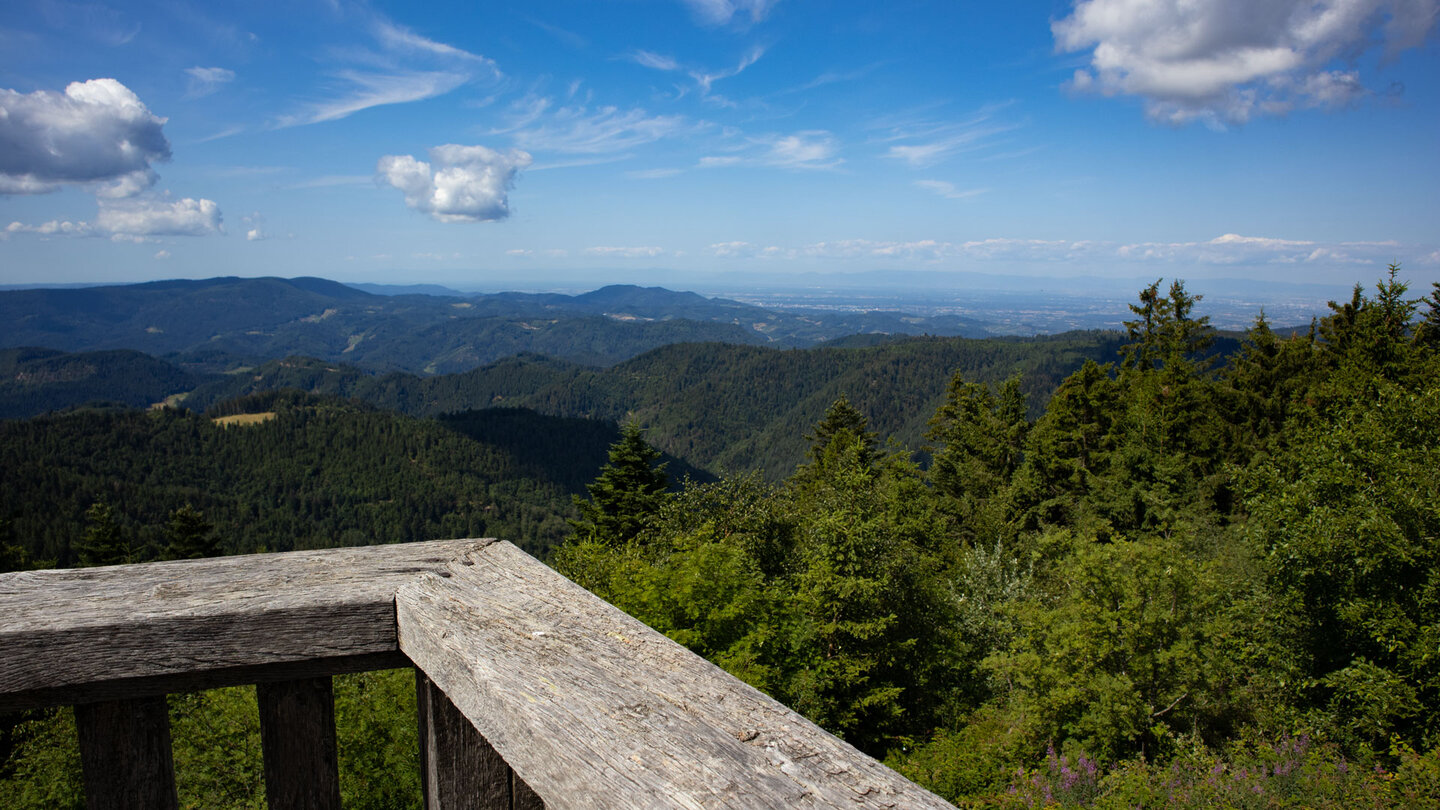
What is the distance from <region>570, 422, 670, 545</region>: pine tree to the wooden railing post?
30.2 meters

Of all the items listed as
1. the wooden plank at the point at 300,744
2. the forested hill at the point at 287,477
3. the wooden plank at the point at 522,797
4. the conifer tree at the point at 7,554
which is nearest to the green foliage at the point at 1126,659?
the wooden plank at the point at 522,797

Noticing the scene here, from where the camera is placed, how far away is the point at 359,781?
12461mm

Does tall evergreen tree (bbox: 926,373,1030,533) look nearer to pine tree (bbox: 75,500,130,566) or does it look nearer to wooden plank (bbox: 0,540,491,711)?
wooden plank (bbox: 0,540,491,711)

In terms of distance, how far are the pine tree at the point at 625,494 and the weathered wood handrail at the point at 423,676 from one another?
30.1 m

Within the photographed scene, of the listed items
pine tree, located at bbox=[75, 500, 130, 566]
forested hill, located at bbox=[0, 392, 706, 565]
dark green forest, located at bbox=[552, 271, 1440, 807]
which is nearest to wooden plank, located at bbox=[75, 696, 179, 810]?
dark green forest, located at bbox=[552, 271, 1440, 807]

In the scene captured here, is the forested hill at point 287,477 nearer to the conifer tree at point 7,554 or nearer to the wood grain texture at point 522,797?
the conifer tree at point 7,554

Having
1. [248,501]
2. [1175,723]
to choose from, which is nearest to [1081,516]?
[1175,723]

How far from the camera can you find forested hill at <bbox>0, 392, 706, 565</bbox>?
13962cm

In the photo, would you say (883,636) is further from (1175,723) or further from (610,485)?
(610,485)

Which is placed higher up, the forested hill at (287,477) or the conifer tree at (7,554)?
the conifer tree at (7,554)

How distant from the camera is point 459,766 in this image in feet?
4.42

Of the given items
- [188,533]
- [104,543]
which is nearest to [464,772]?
[188,533]

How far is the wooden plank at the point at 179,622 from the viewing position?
1.29m

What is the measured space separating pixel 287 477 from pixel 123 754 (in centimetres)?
20928
